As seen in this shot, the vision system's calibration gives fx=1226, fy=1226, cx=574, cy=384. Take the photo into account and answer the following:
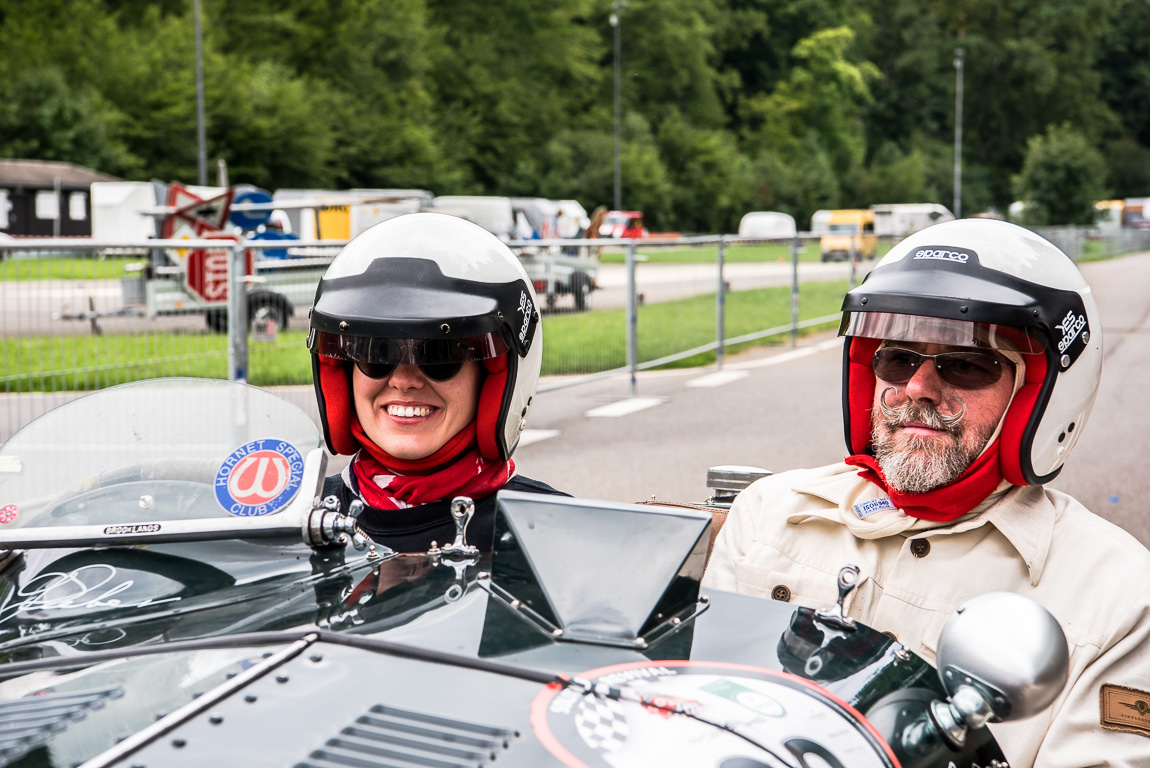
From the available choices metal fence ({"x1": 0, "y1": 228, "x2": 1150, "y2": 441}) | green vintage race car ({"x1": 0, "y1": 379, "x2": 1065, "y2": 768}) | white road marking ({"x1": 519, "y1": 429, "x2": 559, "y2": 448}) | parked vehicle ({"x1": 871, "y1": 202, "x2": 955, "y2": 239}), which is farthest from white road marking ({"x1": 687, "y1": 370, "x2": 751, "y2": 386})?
parked vehicle ({"x1": 871, "y1": 202, "x2": 955, "y2": 239})

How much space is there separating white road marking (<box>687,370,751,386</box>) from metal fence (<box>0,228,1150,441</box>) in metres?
0.95

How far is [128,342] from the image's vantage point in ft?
23.1

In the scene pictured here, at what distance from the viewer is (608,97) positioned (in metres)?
67.3

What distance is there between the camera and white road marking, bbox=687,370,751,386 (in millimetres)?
12706

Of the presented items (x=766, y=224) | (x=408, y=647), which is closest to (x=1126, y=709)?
(x=408, y=647)

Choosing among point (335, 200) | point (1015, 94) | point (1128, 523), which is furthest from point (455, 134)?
point (1128, 523)

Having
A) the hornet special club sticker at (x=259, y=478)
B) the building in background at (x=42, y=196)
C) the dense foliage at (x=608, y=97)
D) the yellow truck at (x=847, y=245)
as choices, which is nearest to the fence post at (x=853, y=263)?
the yellow truck at (x=847, y=245)

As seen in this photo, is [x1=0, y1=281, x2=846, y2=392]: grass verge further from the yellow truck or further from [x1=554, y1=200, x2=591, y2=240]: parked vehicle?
[x1=554, y1=200, x2=591, y2=240]: parked vehicle

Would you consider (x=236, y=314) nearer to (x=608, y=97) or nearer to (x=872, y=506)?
(x=872, y=506)

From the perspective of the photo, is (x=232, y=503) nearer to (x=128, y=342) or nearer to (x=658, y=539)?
(x=658, y=539)

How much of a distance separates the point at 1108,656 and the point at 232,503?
1.56 meters

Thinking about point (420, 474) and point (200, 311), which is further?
point (200, 311)

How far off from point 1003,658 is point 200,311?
657 cm
